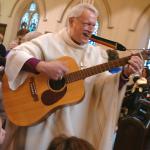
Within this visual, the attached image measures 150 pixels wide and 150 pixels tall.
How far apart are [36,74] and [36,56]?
0.45ft

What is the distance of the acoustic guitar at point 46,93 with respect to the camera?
2381 mm

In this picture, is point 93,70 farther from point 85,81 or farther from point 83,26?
point 83,26

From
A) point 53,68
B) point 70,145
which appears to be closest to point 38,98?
point 53,68

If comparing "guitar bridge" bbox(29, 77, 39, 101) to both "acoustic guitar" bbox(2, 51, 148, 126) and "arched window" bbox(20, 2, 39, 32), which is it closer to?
"acoustic guitar" bbox(2, 51, 148, 126)

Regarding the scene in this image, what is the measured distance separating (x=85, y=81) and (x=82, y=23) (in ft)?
1.29

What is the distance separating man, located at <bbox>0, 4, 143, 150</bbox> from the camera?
7.93 feet

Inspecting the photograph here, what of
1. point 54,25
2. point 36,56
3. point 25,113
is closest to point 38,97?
point 25,113

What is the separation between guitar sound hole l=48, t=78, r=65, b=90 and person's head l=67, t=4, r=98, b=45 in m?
0.31

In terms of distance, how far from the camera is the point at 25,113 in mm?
2471

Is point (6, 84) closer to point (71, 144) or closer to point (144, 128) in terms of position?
point (71, 144)

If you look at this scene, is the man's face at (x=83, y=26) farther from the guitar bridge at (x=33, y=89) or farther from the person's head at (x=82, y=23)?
the guitar bridge at (x=33, y=89)

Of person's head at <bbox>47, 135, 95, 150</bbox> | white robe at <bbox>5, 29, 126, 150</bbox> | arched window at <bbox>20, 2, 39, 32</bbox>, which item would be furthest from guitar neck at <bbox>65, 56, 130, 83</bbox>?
arched window at <bbox>20, 2, 39, 32</bbox>

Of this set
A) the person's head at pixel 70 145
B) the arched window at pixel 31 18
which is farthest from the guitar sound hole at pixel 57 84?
the arched window at pixel 31 18

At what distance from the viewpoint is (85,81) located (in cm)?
252
